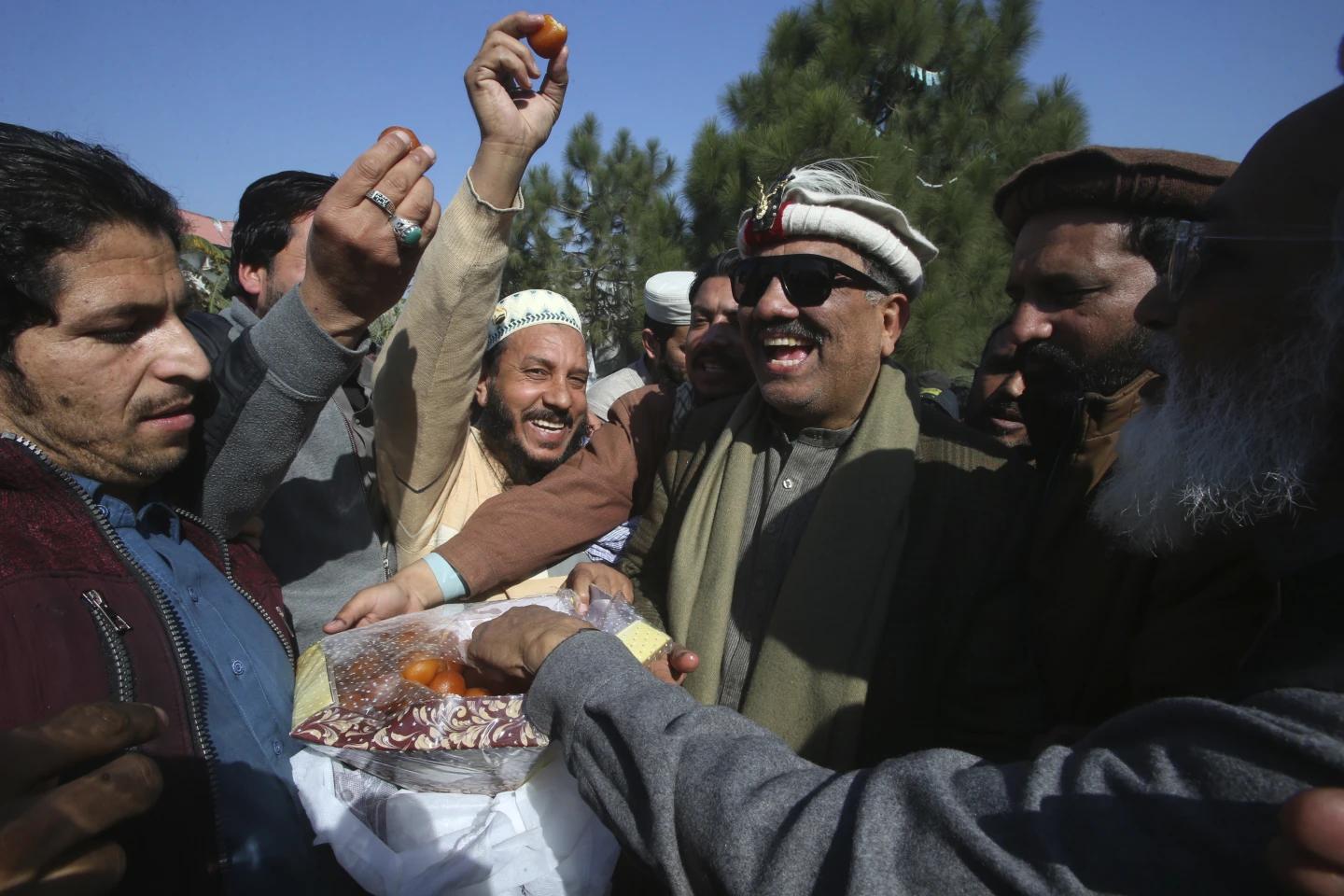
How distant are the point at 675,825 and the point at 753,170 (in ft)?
32.5

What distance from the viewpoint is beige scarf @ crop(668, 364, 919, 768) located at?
72.8 inches

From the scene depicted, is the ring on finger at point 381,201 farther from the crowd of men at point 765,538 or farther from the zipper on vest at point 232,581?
the zipper on vest at point 232,581

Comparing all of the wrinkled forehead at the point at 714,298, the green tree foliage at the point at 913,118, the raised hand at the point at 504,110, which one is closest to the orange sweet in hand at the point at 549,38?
the raised hand at the point at 504,110

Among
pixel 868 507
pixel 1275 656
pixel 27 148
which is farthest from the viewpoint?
pixel 868 507

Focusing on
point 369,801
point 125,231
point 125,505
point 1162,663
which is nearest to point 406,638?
point 369,801

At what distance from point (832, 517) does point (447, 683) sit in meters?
1.02

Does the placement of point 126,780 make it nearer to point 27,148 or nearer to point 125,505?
point 125,505

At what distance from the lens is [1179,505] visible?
4.60ft

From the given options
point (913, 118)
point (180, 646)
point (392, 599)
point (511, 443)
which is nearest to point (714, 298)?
point (511, 443)

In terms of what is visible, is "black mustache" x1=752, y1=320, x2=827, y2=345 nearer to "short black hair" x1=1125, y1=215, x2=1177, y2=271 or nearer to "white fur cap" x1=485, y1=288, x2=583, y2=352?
"short black hair" x1=1125, y1=215, x2=1177, y2=271

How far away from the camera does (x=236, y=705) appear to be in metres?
1.48

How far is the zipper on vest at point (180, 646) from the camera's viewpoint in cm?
131

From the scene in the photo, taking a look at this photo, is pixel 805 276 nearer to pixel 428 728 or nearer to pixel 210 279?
pixel 428 728

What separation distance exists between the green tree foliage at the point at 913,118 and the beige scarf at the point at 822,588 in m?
7.81
